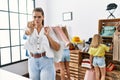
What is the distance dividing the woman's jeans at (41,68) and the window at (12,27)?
2366mm

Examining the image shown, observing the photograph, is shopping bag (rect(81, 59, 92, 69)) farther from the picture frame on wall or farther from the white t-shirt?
the white t-shirt

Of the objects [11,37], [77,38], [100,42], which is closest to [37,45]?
[100,42]

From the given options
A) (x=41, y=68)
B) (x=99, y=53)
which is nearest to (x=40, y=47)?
(x=41, y=68)

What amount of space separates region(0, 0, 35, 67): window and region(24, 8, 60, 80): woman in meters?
2.35

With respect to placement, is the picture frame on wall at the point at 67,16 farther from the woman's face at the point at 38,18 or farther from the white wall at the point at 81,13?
the woman's face at the point at 38,18

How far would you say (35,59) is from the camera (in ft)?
5.91

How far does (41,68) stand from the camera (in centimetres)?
180

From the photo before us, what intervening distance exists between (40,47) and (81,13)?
2.55m

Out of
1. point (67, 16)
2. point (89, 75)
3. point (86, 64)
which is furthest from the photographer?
point (67, 16)

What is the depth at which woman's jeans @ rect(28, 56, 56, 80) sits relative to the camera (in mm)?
1771

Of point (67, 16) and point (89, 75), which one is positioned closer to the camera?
point (89, 75)

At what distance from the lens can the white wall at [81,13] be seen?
3.72m

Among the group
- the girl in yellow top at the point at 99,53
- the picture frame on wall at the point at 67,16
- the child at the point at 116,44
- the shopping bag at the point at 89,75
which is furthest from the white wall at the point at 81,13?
the shopping bag at the point at 89,75

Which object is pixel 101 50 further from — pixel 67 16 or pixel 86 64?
pixel 67 16
